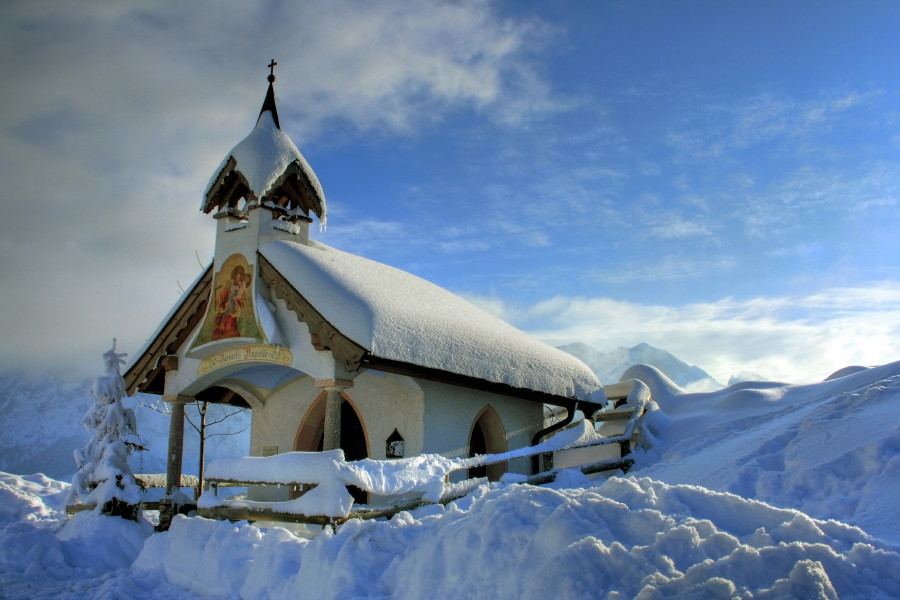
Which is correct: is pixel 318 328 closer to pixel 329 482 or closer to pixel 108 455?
pixel 329 482

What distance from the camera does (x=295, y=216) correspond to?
16.5m

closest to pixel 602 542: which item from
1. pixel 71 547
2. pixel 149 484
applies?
pixel 71 547

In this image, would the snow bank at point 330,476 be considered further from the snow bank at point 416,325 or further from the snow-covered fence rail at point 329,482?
A: the snow bank at point 416,325

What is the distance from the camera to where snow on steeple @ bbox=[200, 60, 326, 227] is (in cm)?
1580

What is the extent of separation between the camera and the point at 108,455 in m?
15.5

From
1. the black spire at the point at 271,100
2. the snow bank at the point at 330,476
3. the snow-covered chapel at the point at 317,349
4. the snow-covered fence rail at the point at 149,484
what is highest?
the black spire at the point at 271,100

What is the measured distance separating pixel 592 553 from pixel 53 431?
52.1 metres

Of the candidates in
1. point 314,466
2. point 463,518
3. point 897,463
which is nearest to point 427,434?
point 314,466

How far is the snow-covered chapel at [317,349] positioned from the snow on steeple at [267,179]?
0.10ft

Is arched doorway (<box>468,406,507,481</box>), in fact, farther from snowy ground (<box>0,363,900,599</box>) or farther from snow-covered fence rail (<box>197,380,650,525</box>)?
snow-covered fence rail (<box>197,380,650,525</box>)

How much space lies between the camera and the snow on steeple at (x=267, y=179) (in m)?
15.8

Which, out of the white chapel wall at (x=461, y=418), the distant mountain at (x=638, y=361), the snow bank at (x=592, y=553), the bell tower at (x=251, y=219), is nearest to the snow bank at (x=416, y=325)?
the bell tower at (x=251, y=219)

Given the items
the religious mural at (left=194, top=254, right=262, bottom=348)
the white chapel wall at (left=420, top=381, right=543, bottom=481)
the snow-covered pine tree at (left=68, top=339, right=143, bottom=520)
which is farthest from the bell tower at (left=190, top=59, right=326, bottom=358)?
the white chapel wall at (left=420, top=381, right=543, bottom=481)

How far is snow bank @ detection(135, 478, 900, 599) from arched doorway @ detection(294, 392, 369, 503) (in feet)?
27.3
